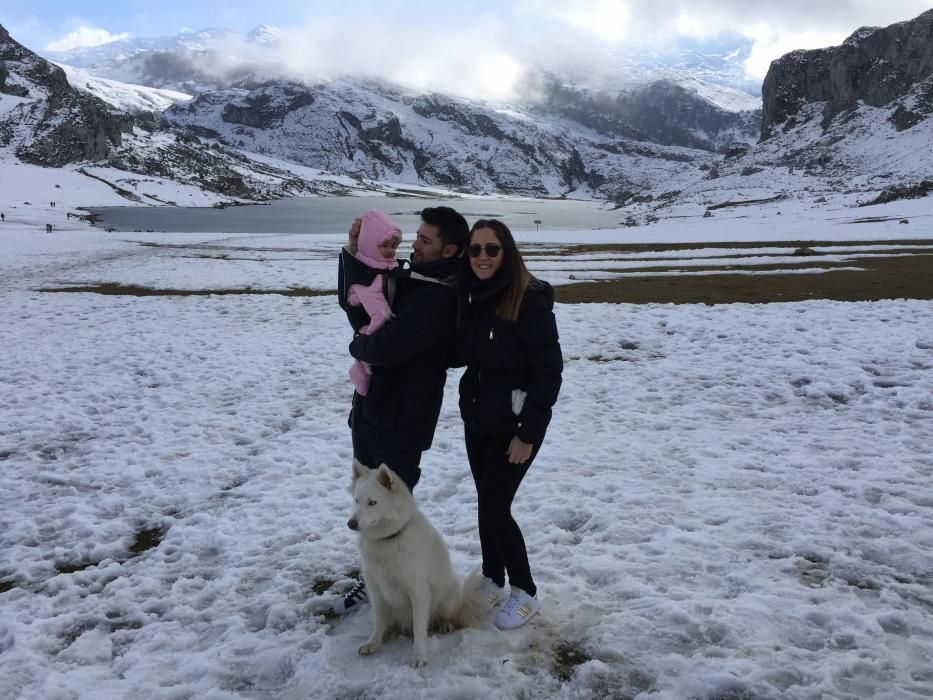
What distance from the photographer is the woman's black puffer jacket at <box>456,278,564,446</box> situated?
Result: 456 centimetres

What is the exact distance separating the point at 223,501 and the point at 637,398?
27.5 ft

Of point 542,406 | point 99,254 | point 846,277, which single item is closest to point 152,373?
point 542,406

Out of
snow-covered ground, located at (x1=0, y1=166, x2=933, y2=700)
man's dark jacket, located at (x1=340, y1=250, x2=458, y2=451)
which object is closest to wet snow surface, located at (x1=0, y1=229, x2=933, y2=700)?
snow-covered ground, located at (x1=0, y1=166, x2=933, y2=700)

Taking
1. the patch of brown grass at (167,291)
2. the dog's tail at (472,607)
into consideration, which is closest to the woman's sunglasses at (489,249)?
the dog's tail at (472,607)

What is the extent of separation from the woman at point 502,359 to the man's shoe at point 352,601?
1710 millimetres

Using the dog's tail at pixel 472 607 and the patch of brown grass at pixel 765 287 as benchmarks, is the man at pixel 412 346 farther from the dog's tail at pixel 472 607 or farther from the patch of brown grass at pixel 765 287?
the patch of brown grass at pixel 765 287

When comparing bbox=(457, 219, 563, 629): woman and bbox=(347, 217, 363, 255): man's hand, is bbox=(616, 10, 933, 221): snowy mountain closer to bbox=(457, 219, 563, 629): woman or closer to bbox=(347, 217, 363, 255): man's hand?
bbox=(457, 219, 563, 629): woman

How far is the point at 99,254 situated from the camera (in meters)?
40.6

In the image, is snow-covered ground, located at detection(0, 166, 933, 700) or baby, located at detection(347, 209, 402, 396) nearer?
baby, located at detection(347, 209, 402, 396)

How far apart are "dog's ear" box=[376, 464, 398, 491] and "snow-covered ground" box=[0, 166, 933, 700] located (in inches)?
64.9

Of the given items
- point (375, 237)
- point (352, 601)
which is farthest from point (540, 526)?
point (375, 237)

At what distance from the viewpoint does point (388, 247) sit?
4508 millimetres

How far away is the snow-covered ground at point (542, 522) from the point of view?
4812 mm

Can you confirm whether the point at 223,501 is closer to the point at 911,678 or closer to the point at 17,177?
the point at 911,678
